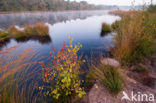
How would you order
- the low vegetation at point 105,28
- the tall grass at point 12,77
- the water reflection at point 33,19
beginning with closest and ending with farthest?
the tall grass at point 12,77 < the low vegetation at point 105,28 < the water reflection at point 33,19

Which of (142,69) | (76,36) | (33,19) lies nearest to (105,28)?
(76,36)

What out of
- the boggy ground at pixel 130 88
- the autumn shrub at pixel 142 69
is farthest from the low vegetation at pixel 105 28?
the boggy ground at pixel 130 88

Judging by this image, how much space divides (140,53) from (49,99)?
141 inches

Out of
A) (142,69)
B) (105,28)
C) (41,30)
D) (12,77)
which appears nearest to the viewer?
(12,77)

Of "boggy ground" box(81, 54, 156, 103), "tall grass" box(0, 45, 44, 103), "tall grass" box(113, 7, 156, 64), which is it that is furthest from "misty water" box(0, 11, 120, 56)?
"boggy ground" box(81, 54, 156, 103)

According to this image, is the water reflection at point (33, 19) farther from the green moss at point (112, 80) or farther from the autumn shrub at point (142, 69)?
the autumn shrub at point (142, 69)

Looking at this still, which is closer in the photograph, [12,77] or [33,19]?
[12,77]

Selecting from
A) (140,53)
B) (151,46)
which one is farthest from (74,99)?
(151,46)

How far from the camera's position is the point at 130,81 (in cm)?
238

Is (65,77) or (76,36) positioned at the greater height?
(65,77)

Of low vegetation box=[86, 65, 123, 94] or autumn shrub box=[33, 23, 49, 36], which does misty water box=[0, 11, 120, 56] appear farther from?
Answer: low vegetation box=[86, 65, 123, 94]

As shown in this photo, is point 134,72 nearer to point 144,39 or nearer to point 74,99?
point 144,39

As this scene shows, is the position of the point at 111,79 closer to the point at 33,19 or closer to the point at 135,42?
the point at 135,42

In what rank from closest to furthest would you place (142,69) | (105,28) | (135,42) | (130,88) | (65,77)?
(65,77), (130,88), (142,69), (135,42), (105,28)
